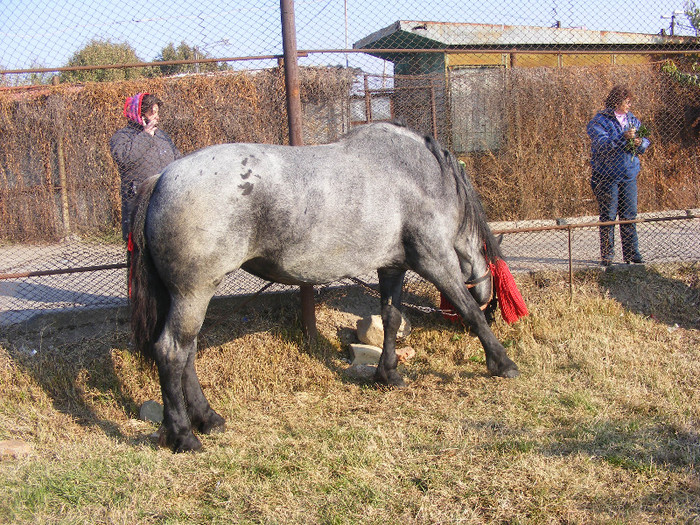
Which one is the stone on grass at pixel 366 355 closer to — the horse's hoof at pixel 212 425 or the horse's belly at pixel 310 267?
the horse's belly at pixel 310 267

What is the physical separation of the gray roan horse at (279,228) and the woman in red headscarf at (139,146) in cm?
121

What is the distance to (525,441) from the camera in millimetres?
3246

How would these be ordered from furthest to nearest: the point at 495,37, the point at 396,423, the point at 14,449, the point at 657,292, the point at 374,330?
the point at 495,37 < the point at 657,292 < the point at 374,330 < the point at 396,423 < the point at 14,449

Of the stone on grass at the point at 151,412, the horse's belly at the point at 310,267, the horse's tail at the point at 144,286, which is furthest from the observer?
the stone on grass at the point at 151,412

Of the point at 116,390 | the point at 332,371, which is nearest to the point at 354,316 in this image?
the point at 332,371

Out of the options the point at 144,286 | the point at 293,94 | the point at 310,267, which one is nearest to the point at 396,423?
the point at 310,267

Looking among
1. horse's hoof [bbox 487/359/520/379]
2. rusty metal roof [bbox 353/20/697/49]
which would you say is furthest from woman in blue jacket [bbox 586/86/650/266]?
rusty metal roof [bbox 353/20/697/49]

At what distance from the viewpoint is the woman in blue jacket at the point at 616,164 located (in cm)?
610

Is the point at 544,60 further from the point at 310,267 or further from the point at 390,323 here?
the point at 310,267

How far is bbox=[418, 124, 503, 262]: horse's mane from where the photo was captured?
4.29 meters

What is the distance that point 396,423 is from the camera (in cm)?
368

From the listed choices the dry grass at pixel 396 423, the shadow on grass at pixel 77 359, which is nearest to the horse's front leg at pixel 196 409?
the dry grass at pixel 396 423

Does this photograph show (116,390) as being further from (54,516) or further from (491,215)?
(491,215)

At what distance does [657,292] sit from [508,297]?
1966 millimetres
